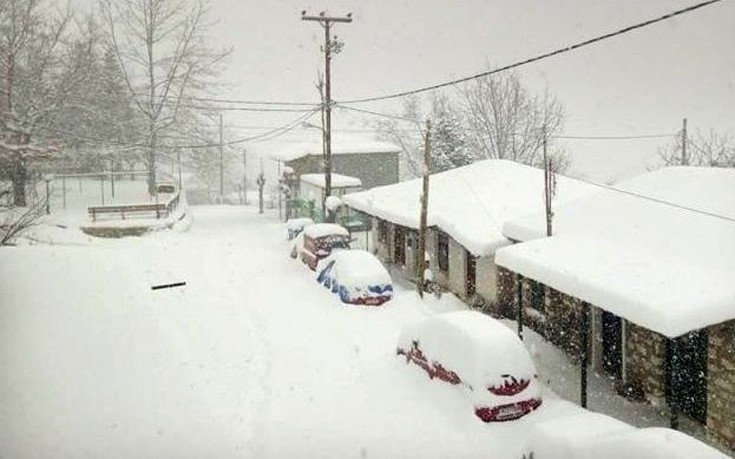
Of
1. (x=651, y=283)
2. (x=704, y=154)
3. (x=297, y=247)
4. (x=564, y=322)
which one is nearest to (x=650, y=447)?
(x=651, y=283)

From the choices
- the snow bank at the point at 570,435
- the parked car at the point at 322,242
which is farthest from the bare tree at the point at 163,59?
the snow bank at the point at 570,435

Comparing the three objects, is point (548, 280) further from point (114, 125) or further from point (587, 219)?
point (114, 125)

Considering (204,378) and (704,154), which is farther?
(704,154)

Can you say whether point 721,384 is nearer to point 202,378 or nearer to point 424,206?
point 202,378

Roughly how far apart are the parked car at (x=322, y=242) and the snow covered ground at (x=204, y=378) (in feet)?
14.4

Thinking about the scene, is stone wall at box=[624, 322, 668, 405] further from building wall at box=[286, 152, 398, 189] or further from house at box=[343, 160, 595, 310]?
building wall at box=[286, 152, 398, 189]

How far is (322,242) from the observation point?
22953 mm

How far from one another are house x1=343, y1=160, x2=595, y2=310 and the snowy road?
87.5 inches

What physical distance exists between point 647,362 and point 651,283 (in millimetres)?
2785

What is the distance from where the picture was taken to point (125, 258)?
2105 centimetres

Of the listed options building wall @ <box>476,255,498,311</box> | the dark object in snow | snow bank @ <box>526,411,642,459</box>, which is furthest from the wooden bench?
snow bank @ <box>526,411,642,459</box>

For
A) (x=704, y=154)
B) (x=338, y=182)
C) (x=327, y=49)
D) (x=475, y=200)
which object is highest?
(x=327, y=49)

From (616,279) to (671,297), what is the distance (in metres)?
1.33

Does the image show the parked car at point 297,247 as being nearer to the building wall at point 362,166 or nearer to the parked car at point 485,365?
the parked car at point 485,365
